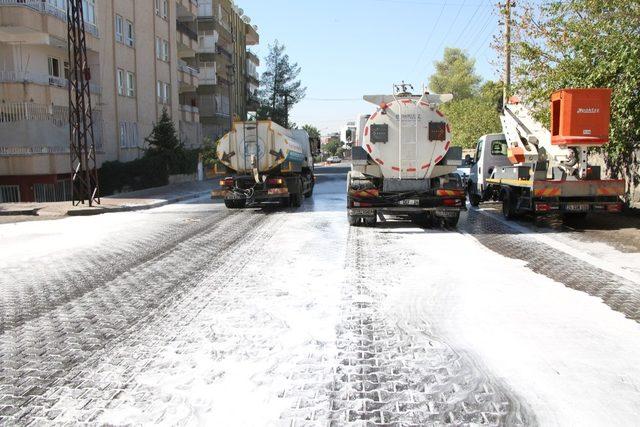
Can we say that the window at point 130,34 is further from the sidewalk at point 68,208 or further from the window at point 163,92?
the sidewalk at point 68,208

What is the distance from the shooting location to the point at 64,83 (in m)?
25.2

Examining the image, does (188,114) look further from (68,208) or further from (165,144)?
(68,208)

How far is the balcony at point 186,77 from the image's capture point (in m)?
42.6

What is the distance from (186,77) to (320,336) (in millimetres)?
41322

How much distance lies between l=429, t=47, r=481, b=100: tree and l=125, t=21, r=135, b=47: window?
47.2 metres

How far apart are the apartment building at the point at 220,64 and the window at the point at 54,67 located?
23729 millimetres

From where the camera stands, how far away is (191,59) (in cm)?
5222

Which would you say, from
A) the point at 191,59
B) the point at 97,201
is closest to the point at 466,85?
the point at 191,59

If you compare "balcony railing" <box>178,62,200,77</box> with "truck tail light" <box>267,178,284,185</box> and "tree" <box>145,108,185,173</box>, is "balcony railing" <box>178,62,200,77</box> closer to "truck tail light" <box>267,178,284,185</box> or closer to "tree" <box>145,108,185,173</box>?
"tree" <box>145,108,185,173</box>

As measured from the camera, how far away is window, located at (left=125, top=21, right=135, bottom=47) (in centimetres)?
3178

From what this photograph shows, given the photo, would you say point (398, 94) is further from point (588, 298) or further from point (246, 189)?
point (588, 298)

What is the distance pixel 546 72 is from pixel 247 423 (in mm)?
17210

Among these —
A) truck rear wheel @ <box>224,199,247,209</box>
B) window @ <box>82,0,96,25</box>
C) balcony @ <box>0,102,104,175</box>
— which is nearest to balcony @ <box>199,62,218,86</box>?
window @ <box>82,0,96,25</box>

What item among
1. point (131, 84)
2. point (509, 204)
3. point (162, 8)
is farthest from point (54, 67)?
point (509, 204)
